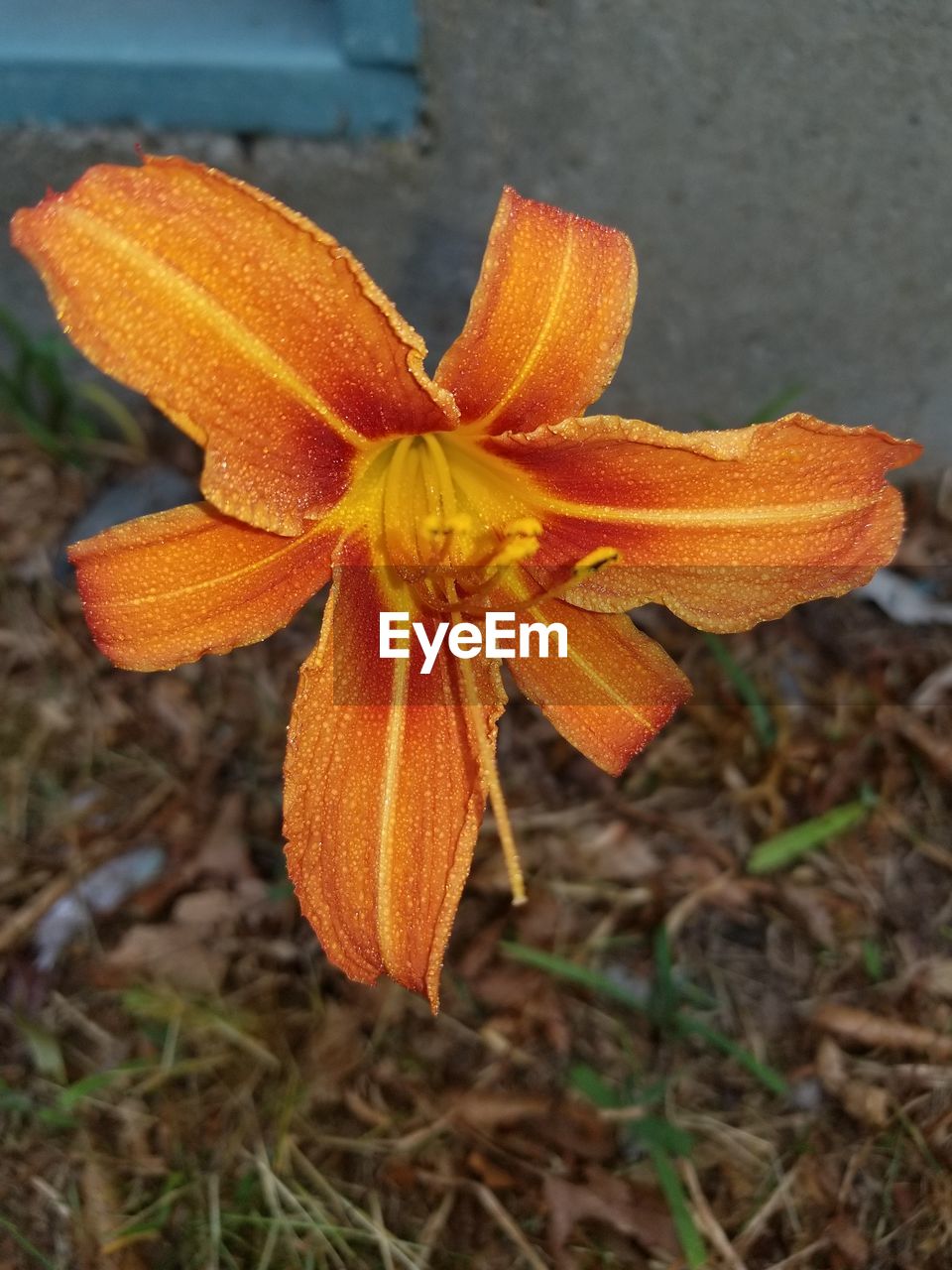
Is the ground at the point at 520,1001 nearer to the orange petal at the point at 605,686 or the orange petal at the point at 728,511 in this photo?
the orange petal at the point at 605,686

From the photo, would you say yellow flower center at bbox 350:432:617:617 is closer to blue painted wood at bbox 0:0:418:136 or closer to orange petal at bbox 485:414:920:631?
orange petal at bbox 485:414:920:631

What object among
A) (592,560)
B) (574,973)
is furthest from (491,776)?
(574,973)

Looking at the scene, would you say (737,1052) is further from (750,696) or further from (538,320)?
(538,320)

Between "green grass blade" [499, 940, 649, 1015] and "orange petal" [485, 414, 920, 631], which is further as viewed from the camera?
"green grass blade" [499, 940, 649, 1015]

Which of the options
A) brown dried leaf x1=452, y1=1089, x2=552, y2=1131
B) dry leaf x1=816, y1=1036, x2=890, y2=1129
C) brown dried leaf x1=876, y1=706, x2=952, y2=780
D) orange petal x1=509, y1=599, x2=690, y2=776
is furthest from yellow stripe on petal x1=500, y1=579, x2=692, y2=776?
brown dried leaf x1=876, y1=706, x2=952, y2=780

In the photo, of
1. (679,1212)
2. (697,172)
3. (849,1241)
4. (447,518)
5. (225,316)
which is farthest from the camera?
(697,172)

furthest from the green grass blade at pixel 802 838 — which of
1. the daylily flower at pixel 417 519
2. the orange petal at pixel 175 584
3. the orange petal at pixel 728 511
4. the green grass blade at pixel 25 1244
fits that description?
the green grass blade at pixel 25 1244
